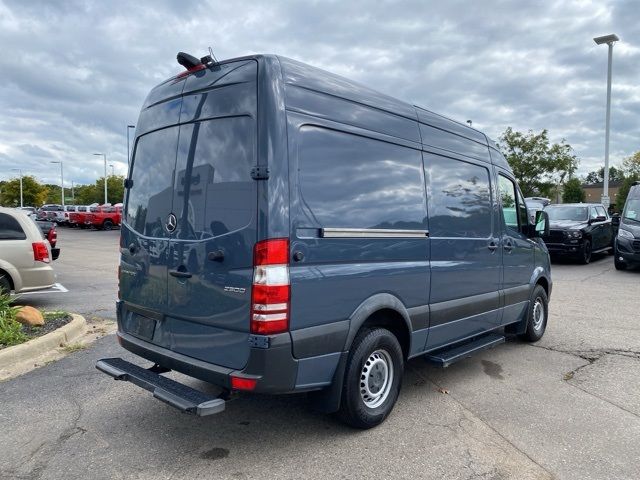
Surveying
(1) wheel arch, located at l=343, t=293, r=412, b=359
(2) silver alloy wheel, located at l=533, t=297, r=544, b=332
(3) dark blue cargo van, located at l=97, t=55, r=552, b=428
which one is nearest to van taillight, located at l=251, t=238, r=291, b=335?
(3) dark blue cargo van, located at l=97, t=55, r=552, b=428

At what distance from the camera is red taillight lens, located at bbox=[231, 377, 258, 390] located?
3.09 meters

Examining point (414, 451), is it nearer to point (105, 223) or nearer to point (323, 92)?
point (323, 92)

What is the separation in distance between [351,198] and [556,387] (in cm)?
289

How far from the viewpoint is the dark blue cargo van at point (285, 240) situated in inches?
123

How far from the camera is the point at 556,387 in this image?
476 centimetres

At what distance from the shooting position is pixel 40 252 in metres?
8.10

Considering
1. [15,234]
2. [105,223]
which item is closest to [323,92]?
[15,234]

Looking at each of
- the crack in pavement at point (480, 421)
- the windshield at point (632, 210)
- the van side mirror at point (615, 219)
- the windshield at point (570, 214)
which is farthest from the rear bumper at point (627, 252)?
the crack in pavement at point (480, 421)

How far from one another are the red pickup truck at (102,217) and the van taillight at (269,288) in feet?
121

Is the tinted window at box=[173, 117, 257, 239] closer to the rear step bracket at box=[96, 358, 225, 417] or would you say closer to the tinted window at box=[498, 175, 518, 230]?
the rear step bracket at box=[96, 358, 225, 417]

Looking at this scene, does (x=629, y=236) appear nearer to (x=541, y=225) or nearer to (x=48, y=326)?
(x=541, y=225)

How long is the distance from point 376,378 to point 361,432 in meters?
0.41

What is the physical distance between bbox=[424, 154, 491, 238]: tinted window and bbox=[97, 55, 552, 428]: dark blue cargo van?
0.08 ft

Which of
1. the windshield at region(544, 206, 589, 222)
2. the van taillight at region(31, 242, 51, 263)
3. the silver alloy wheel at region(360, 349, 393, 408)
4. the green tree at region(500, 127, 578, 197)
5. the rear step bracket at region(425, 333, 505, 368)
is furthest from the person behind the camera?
the green tree at region(500, 127, 578, 197)
